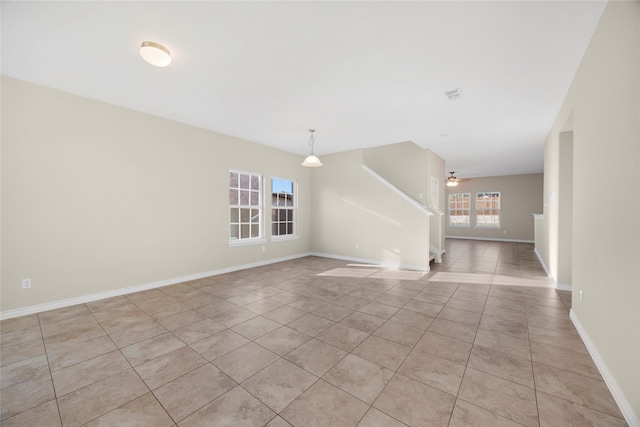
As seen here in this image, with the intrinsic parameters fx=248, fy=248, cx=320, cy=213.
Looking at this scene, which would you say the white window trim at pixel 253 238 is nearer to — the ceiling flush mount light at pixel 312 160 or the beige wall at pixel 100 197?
the beige wall at pixel 100 197

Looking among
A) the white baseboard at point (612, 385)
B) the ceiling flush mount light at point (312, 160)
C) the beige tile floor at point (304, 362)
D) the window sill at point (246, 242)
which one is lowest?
the beige tile floor at point (304, 362)

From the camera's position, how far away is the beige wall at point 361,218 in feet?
17.6

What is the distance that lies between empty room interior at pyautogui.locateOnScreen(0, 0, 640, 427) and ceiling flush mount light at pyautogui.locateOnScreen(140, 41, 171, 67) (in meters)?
0.02

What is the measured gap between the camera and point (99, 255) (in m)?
3.50

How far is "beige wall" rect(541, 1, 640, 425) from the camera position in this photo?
1.48m

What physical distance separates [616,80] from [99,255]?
224 inches

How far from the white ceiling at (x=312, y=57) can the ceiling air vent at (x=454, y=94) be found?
84 mm

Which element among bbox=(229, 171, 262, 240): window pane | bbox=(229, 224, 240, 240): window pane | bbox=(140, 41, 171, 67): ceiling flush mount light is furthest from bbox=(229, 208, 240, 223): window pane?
bbox=(140, 41, 171, 67): ceiling flush mount light

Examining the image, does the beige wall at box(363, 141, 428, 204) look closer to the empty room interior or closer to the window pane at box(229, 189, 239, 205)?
the empty room interior

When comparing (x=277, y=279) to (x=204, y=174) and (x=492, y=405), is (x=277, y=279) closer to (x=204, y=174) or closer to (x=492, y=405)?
(x=204, y=174)

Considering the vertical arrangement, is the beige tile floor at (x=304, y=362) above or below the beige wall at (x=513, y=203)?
below

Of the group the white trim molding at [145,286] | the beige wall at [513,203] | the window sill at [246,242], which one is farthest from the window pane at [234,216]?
the beige wall at [513,203]

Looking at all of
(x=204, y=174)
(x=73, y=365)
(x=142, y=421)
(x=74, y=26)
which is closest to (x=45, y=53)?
(x=74, y=26)

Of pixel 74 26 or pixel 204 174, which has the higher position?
pixel 74 26
